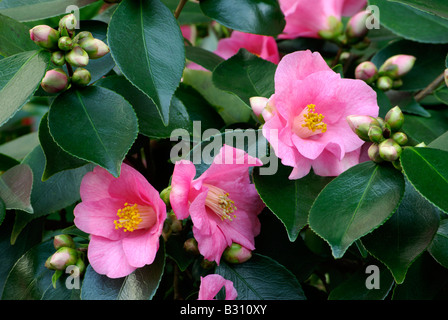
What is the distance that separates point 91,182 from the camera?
690 mm

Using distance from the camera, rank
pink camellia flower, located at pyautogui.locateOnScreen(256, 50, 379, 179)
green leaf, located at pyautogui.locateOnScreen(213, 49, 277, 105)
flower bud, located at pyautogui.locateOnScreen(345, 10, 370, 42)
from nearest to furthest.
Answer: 1. pink camellia flower, located at pyautogui.locateOnScreen(256, 50, 379, 179)
2. green leaf, located at pyautogui.locateOnScreen(213, 49, 277, 105)
3. flower bud, located at pyautogui.locateOnScreen(345, 10, 370, 42)

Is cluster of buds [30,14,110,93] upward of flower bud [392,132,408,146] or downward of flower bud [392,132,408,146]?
upward

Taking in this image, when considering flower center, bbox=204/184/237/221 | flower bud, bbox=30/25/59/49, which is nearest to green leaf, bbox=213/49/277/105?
flower center, bbox=204/184/237/221

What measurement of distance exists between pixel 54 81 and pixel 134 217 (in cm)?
21

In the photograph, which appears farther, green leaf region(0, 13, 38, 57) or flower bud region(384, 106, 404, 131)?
green leaf region(0, 13, 38, 57)

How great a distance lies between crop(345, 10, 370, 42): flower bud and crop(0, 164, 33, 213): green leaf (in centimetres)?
61

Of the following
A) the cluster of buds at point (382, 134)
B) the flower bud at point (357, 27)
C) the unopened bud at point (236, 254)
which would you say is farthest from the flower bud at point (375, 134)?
the flower bud at point (357, 27)

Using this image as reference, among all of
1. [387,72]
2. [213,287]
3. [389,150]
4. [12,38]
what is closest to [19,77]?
[12,38]

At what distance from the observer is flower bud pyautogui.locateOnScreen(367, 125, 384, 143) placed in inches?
24.1

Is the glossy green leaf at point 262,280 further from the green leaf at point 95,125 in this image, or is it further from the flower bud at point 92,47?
the flower bud at point 92,47

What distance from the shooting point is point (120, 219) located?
0.70 m

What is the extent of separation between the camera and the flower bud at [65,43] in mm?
634

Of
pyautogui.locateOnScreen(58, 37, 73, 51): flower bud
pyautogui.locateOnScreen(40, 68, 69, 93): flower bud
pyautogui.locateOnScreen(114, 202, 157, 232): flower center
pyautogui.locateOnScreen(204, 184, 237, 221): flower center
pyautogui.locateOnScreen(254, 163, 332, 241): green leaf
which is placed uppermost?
pyautogui.locateOnScreen(58, 37, 73, 51): flower bud

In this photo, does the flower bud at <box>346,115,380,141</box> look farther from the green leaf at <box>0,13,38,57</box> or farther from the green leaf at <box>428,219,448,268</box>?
the green leaf at <box>0,13,38,57</box>
